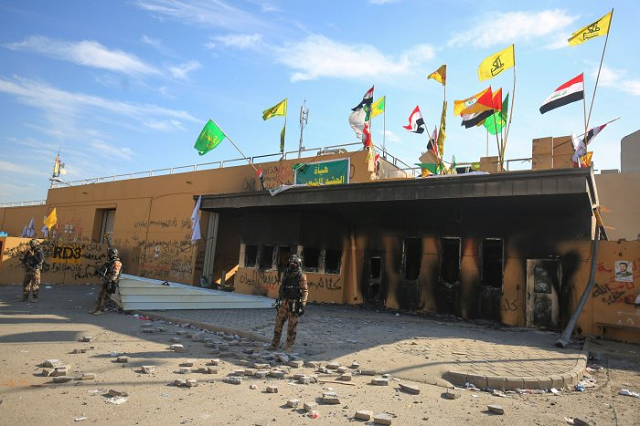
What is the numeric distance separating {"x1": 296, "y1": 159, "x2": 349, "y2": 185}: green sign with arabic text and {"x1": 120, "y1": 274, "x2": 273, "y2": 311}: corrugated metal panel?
6.10 meters

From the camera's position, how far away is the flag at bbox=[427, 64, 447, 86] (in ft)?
54.6

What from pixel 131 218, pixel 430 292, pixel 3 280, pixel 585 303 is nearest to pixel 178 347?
pixel 430 292

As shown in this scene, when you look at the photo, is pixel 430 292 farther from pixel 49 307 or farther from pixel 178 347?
pixel 49 307

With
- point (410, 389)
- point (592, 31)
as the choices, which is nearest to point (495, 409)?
point (410, 389)

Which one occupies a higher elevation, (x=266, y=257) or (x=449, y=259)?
(x=449, y=259)

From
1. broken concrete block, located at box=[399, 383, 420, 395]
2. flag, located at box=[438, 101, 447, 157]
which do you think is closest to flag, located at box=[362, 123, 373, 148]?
flag, located at box=[438, 101, 447, 157]

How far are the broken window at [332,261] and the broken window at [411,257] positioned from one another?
2.73 meters

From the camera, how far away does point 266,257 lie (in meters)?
16.9

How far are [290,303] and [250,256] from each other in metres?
10.2

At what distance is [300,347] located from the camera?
774 cm

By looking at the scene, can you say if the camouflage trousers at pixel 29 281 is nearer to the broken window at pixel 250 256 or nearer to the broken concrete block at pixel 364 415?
the broken window at pixel 250 256

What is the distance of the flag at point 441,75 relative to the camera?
16.6 m

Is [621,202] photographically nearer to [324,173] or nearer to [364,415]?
[324,173]

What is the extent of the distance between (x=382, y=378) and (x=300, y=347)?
239cm
